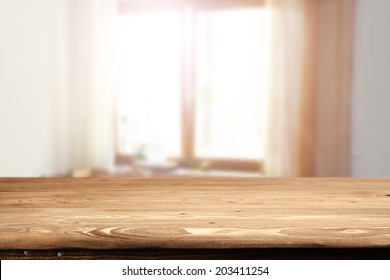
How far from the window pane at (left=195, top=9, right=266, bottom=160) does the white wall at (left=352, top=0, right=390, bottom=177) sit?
0.69m

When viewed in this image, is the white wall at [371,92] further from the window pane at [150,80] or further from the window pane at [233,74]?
the window pane at [150,80]

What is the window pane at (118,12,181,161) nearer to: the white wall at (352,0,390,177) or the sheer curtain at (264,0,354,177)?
the sheer curtain at (264,0,354,177)

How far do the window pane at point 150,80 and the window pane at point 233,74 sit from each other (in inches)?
8.9

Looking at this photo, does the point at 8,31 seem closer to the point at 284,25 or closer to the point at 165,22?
the point at 165,22

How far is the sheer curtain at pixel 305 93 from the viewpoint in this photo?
3.49 meters

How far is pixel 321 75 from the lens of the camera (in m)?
3.52

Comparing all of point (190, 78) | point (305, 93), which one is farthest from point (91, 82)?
point (305, 93)

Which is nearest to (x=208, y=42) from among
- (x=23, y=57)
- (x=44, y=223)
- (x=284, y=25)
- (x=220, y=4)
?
(x=220, y=4)

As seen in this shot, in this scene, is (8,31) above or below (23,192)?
above

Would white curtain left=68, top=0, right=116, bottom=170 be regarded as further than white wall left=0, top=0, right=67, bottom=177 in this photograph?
Yes

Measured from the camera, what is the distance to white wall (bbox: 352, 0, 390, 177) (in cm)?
316

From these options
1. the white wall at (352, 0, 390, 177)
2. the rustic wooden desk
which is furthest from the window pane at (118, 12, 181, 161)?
the rustic wooden desk
